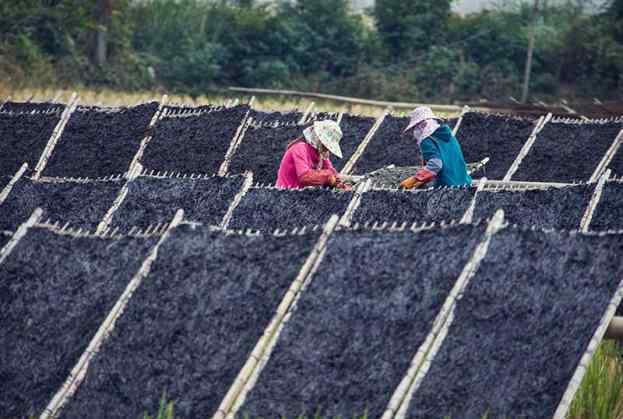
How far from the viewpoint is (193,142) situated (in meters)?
10.5

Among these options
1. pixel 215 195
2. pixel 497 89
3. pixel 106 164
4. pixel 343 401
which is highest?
pixel 343 401

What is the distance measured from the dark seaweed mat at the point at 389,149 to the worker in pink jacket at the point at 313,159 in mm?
3413

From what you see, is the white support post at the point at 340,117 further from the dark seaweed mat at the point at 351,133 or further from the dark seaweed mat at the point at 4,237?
the dark seaweed mat at the point at 4,237

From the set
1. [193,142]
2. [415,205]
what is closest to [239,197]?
[415,205]

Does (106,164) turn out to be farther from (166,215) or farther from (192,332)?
(192,332)

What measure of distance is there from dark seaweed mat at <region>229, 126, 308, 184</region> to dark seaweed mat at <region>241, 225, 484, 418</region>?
5901 millimetres

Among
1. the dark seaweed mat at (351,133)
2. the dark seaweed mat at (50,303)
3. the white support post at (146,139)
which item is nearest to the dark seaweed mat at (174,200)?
the dark seaweed mat at (50,303)

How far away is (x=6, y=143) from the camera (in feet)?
33.3

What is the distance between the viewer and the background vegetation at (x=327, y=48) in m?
30.8

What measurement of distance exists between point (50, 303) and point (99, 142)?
18.6 ft

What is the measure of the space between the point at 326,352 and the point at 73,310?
3.46ft

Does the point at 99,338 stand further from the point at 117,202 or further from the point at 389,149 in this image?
the point at 389,149

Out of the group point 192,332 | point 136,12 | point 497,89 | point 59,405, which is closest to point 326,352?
point 192,332

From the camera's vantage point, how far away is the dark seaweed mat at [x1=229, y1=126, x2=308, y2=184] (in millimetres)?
10688
